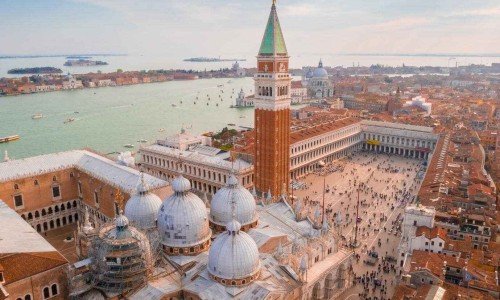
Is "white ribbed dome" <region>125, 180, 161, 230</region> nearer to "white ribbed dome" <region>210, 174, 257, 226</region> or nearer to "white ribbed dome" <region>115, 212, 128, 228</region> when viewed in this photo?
"white ribbed dome" <region>210, 174, 257, 226</region>

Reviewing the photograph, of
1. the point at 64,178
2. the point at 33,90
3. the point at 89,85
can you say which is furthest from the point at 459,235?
the point at 89,85

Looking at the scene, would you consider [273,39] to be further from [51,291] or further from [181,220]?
[51,291]

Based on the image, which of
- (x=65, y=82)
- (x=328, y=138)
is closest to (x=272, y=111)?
(x=328, y=138)

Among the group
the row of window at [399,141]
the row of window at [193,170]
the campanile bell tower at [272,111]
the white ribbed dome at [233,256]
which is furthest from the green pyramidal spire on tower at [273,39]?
the row of window at [399,141]

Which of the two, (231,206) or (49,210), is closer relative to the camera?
(231,206)

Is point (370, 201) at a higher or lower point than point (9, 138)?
lower

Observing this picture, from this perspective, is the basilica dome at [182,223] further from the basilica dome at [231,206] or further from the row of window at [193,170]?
the row of window at [193,170]
